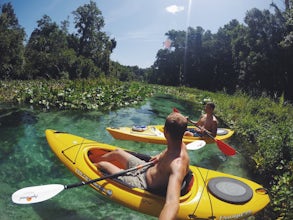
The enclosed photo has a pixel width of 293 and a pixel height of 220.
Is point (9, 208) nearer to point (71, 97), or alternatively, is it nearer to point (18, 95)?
point (71, 97)

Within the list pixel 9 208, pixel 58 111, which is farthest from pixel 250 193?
pixel 58 111

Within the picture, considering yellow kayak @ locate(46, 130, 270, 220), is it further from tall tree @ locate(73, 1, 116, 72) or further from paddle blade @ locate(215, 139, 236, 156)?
tall tree @ locate(73, 1, 116, 72)

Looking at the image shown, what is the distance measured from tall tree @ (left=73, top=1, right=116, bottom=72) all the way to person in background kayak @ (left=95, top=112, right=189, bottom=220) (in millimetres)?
43611

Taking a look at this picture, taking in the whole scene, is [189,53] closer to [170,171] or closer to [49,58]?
[49,58]

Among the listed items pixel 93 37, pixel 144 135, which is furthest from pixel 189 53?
pixel 144 135

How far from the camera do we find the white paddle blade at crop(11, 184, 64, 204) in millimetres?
3143

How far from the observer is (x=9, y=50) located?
25.3m

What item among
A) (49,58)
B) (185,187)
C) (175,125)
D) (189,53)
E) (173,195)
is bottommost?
(185,187)

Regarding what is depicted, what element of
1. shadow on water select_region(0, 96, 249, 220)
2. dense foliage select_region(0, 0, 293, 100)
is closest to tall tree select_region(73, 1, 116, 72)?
dense foliage select_region(0, 0, 293, 100)

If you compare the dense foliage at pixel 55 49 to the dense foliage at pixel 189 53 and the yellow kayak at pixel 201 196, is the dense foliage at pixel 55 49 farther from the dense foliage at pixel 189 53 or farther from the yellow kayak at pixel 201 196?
the yellow kayak at pixel 201 196

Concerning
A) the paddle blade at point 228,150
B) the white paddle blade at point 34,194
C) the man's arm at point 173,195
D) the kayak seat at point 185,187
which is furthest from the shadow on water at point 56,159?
the man's arm at point 173,195

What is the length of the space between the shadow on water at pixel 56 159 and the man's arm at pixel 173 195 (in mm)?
1676

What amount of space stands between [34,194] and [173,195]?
6.04ft

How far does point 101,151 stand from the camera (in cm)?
479
